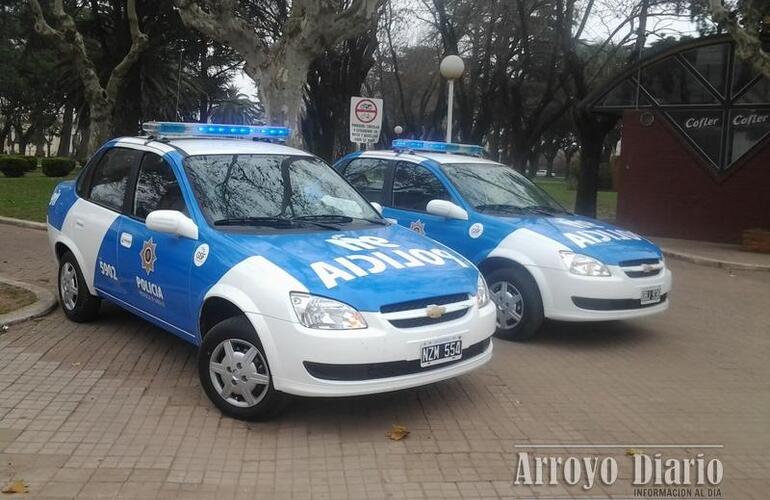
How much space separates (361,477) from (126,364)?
2.61m

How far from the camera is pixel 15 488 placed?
3.61 meters

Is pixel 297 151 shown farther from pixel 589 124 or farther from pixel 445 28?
pixel 445 28

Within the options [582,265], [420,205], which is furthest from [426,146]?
[582,265]

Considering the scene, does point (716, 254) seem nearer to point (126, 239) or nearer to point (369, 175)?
point (369, 175)

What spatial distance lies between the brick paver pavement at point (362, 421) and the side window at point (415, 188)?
1.82 meters

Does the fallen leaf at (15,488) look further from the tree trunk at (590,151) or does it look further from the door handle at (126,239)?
the tree trunk at (590,151)

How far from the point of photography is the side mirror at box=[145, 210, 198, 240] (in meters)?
Answer: 4.88

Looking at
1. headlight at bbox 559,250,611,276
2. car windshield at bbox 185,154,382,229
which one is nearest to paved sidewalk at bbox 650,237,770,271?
headlight at bbox 559,250,611,276

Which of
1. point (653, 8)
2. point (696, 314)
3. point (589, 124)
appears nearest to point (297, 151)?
point (696, 314)

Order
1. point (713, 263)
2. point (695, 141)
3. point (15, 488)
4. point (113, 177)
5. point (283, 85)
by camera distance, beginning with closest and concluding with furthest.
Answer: point (15, 488)
point (113, 177)
point (713, 263)
point (283, 85)
point (695, 141)

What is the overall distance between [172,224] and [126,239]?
1.00 metres

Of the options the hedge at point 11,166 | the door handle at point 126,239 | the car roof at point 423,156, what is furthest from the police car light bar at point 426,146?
the hedge at point 11,166

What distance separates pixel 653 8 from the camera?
67.4 ft

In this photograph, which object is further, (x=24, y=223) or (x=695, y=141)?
(x=695, y=141)
